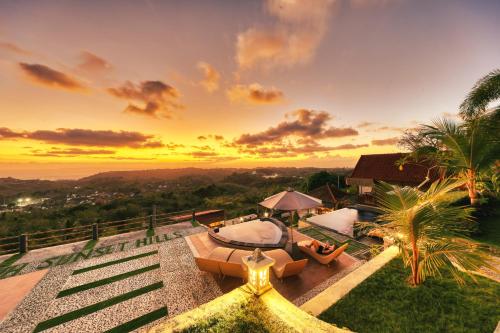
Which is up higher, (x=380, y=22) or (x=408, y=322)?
(x=380, y=22)

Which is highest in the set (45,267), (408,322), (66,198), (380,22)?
(380,22)

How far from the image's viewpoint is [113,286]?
18.1 feet

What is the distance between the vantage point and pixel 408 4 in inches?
308

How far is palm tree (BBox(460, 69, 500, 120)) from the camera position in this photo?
7358 millimetres

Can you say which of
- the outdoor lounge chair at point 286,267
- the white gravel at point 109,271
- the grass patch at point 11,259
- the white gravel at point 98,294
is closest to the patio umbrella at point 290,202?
the outdoor lounge chair at point 286,267

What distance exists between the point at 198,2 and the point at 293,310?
36.4ft

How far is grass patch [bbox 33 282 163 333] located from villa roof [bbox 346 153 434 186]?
66.8 ft

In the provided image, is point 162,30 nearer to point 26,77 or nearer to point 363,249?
point 26,77

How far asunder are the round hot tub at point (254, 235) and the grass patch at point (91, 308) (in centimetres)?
296

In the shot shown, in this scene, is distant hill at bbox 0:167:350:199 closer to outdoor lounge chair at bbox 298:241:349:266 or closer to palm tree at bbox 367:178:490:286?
outdoor lounge chair at bbox 298:241:349:266

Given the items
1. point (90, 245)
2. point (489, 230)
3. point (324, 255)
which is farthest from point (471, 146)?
point (90, 245)

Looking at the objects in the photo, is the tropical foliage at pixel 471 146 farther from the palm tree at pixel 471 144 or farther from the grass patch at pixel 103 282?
the grass patch at pixel 103 282

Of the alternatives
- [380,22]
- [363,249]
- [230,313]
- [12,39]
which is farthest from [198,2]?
[363,249]

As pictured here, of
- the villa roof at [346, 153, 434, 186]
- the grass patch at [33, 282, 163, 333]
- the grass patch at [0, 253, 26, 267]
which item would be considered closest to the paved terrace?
the grass patch at [33, 282, 163, 333]
